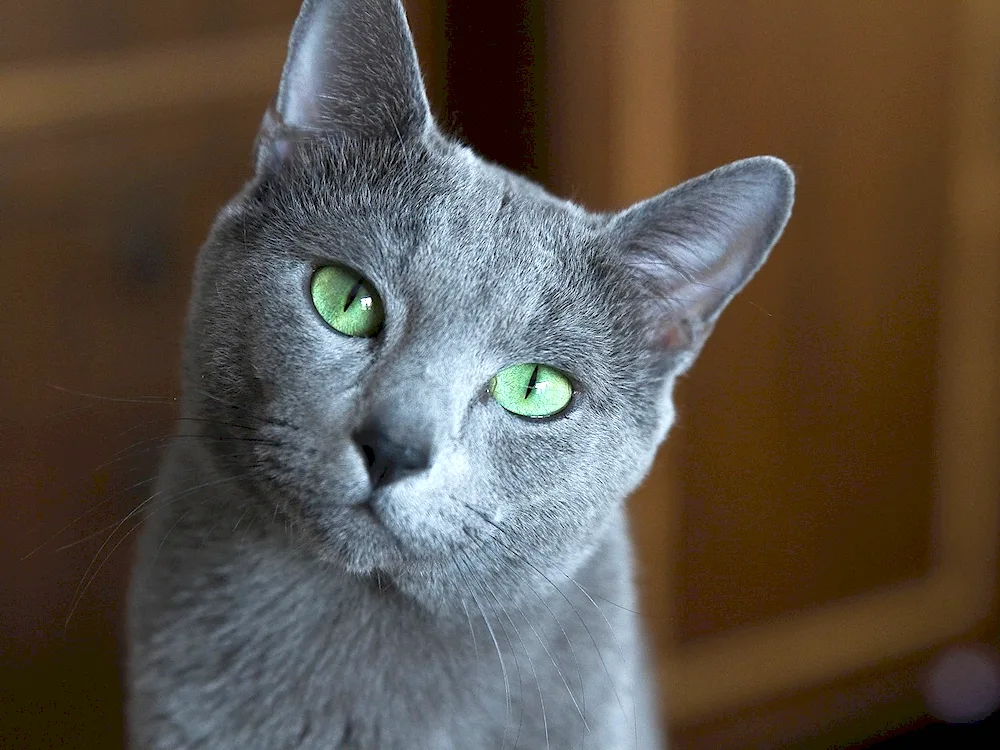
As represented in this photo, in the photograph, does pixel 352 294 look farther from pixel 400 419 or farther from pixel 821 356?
pixel 821 356

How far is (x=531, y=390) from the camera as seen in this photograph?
2.38ft

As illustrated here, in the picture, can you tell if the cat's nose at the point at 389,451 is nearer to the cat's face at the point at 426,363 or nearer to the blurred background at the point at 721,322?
the cat's face at the point at 426,363

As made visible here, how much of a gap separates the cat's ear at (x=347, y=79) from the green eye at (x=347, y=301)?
0.10 m

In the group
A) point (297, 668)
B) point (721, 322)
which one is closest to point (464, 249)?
point (297, 668)

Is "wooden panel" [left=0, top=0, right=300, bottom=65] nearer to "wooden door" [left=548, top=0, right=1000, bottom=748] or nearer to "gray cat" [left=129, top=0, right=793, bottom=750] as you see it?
"gray cat" [left=129, top=0, right=793, bottom=750]

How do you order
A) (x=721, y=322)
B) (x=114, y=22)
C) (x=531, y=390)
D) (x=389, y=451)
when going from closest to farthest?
(x=389, y=451) < (x=531, y=390) < (x=114, y=22) < (x=721, y=322)

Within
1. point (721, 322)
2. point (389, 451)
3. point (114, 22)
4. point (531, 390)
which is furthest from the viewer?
point (721, 322)

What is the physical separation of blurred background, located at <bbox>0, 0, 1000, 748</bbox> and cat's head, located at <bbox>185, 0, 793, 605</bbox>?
0.48 feet

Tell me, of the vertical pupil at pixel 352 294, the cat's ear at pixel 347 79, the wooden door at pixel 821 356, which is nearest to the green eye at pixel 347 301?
the vertical pupil at pixel 352 294

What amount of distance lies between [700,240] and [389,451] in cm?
25

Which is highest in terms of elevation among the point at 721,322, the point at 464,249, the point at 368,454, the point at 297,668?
the point at 721,322

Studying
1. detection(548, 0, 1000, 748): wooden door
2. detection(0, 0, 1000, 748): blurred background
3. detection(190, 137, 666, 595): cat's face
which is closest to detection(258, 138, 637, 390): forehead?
detection(190, 137, 666, 595): cat's face

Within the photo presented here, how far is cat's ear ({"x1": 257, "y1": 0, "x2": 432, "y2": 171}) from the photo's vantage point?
0.68 metres

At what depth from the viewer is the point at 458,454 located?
2.22 feet
